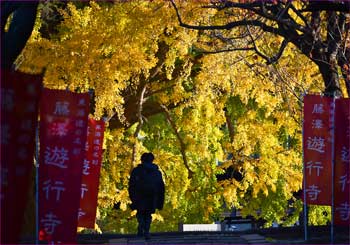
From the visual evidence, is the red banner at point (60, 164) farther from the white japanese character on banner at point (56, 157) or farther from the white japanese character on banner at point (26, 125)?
the white japanese character on banner at point (26, 125)

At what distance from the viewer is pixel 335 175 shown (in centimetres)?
1454

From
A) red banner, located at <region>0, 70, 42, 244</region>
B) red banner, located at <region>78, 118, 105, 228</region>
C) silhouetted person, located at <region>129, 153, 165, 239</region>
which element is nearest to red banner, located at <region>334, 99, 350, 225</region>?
silhouetted person, located at <region>129, 153, 165, 239</region>

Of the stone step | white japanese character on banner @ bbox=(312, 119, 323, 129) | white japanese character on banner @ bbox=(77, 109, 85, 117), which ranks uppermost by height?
white japanese character on banner @ bbox=(312, 119, 323, 129)

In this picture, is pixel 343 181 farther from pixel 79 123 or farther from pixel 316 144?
pixel 79 123

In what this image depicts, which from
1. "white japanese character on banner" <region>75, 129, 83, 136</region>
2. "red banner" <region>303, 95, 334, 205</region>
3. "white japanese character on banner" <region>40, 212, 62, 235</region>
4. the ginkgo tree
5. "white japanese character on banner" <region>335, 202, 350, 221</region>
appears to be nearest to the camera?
"white japanese character on banner" <region>40, 212, 62, 235</region>

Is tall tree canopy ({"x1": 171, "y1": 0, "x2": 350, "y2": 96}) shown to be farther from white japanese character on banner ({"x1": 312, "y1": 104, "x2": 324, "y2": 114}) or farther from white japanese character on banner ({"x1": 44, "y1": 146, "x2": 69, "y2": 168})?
white japanese character on banner ({"x1": 44, "y1": 146, "x2": 69, "y2": 168})

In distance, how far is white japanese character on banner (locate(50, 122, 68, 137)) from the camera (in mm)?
12250

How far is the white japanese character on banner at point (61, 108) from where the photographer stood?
1232 cm

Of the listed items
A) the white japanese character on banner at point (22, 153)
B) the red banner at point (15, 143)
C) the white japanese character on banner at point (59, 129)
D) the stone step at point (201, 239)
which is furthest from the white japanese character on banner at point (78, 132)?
the stone step at point (201, 239)

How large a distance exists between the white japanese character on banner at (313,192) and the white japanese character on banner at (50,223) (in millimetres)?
5182

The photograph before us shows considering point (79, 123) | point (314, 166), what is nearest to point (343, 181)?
point (314, 166)

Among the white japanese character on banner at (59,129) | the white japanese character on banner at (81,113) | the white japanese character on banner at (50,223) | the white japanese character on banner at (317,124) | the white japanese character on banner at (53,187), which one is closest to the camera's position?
the white japanese character on banner at (50,223)

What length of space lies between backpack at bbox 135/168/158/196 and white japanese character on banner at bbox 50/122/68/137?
3.34 meters

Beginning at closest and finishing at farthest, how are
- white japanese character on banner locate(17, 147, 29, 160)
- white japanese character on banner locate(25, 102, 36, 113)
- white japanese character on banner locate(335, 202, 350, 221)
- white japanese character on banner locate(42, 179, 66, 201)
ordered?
white japanese character on banner locate(17, 147, 29, 160) < white japanese character on banner locate(25, 102, 36, 113) < white japanese character on banner locate(42, 179, 66, 201) < white japanese character on banner locate(335, 202, 350, 221)
